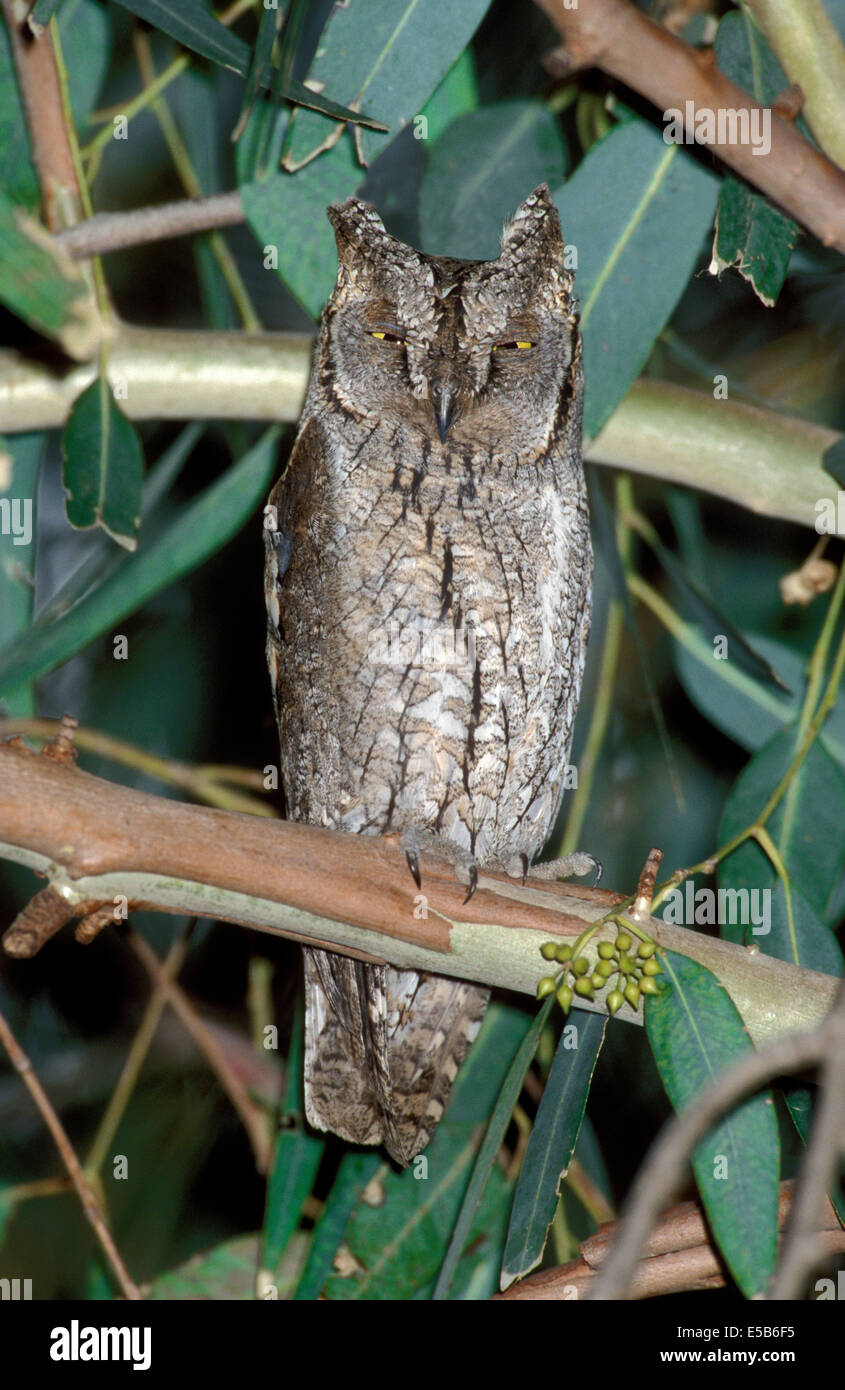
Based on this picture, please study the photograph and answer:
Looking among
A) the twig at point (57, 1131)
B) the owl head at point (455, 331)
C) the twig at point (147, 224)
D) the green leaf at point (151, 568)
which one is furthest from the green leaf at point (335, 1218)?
the twig at point (147, 224)

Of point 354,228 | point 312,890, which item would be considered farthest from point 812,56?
point 312,890

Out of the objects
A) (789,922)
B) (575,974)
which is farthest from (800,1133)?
(575,974)

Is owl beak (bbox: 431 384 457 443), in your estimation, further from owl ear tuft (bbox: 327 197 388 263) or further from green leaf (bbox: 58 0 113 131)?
green leaf (bbox: 58 0 113 131)

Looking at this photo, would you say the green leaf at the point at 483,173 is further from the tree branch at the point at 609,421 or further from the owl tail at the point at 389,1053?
the owl tail at the point at 389,1053

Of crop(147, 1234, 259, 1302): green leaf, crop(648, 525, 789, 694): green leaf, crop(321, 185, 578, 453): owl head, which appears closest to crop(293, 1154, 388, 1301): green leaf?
crop(147, 1234, 259, 1302): green leaf
